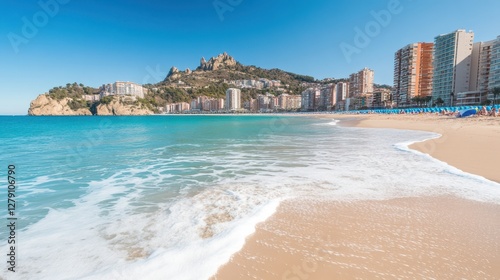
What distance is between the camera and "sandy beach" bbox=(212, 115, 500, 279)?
2648 mm

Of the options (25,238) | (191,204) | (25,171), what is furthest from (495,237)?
(25,171)

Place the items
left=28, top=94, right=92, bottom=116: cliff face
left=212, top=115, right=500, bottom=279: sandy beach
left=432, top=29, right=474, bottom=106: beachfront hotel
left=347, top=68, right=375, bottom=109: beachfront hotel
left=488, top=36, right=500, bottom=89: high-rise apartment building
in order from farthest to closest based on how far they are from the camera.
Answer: left=28, top=94, right=92, bottom=116: cliff face < left=347, top=68, right=375, bottom=109: beachfront hotel < left=432, top=29, right=474, bottom=106: beachfront hotel < left=488, top=36, right=500, bottom=89: high-rise apartment building < left=212, top=115, right=500, bottom=279: sandy beach

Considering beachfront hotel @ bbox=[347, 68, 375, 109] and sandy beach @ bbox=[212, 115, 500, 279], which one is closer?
sandy beach @ bbox=[212, 115, 500, 279]

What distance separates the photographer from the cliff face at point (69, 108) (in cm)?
14275

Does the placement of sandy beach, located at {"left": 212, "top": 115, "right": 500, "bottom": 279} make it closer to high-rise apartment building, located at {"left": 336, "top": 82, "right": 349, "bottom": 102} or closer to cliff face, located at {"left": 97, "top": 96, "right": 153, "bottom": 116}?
high-rise apartment building, located at {"left": 336, "top": 82, "right": 349, "bottom": 102}

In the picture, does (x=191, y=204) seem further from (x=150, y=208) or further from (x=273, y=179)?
(x=273, y=179)

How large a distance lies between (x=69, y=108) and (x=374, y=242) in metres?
179

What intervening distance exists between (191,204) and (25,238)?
2.47 meters

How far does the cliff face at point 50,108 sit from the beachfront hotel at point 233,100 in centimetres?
8834

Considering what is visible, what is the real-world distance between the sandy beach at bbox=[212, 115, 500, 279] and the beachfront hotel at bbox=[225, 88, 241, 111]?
581 ft

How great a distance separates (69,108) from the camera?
147 metres

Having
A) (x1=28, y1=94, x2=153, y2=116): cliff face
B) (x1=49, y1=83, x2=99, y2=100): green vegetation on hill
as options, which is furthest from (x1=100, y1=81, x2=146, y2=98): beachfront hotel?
(x1=28, y1=94, x2=153, y2=116): cliff face

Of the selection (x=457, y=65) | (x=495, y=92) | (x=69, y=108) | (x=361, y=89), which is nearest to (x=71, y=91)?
(x=69, y=108)

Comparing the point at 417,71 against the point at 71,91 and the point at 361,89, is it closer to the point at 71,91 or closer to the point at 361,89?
the point at 361,89
